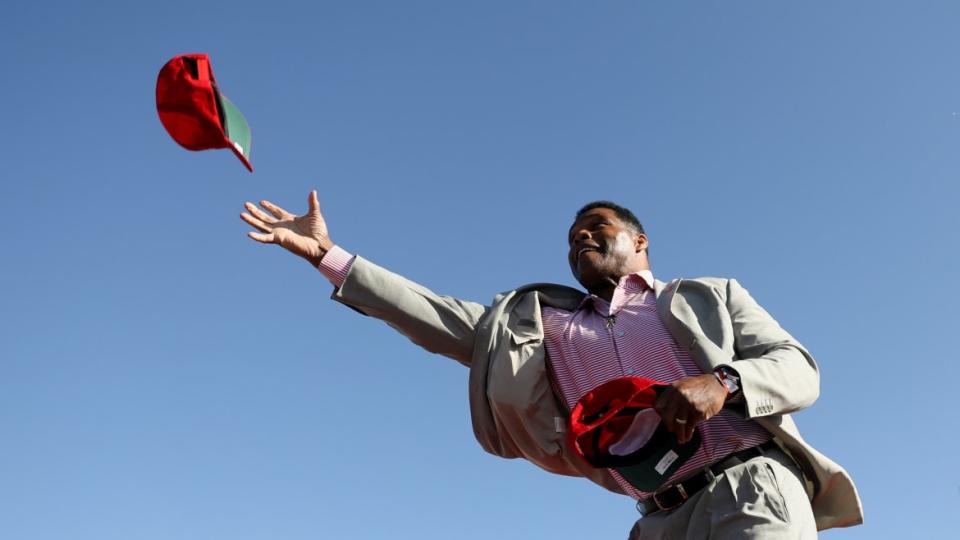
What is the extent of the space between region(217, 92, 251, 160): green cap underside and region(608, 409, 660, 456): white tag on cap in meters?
2.64

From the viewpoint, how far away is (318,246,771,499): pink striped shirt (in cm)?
489

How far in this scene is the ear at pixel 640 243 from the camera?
6.44m

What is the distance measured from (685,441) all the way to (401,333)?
1972mm

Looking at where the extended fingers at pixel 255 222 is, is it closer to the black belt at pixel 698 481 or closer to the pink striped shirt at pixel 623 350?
the pink striped shirt at pixel 623 350

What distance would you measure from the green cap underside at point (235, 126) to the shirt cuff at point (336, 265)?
73 centimetres

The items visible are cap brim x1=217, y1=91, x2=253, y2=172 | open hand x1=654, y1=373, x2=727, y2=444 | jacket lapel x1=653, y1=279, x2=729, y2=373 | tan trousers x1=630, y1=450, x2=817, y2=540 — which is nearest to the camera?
open hand x1=654, y1=373, x2=727, y2=444

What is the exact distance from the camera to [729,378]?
15.1 ft

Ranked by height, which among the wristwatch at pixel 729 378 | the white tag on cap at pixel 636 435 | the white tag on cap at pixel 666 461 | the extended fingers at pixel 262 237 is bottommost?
the white tag on cap at pixel 666 461

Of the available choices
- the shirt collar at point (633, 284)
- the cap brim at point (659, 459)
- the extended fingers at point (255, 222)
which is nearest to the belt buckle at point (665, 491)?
the cap brim at point (659, 459)

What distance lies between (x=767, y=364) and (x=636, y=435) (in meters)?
0.80

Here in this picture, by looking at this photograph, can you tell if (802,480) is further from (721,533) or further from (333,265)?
(333,265)

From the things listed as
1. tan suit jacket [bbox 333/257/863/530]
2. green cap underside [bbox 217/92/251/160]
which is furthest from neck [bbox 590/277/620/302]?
green cap underside [bbox 217/92/251/160]

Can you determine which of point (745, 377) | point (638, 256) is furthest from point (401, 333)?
point (745, 377)

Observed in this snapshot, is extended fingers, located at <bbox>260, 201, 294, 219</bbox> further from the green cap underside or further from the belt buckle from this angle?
the belt buckle
